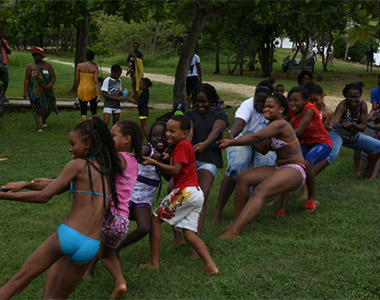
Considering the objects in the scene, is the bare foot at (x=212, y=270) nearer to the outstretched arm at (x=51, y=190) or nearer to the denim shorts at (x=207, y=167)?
the denim shorts at (x=207, y=167)

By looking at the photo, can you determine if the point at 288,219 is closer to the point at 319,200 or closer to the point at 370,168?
the point at 319,200

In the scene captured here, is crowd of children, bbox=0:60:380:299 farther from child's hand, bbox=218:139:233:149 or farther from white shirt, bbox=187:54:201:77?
white shirt, bbox=187:54:201:77

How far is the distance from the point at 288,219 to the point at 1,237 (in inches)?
121

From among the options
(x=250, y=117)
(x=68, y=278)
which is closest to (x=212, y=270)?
(x=68, y=278)

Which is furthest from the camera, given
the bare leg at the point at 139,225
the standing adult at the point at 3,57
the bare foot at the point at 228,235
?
the standing adult at the point at 3,57

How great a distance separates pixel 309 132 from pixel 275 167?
117 cm

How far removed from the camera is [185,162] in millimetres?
4098

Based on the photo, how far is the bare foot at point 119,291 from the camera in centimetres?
360

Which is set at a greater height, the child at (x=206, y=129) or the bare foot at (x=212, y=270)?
the child at (x=206, y=129)

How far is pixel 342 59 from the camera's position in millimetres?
46969

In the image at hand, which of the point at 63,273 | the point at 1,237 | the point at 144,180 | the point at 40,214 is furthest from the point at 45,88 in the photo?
the point at 63,273

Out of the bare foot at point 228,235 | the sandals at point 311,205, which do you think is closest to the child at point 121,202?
the bare foot at point 228,235

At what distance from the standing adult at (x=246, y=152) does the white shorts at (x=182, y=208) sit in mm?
1366

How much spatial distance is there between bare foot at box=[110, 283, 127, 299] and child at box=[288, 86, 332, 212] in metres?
2.88
